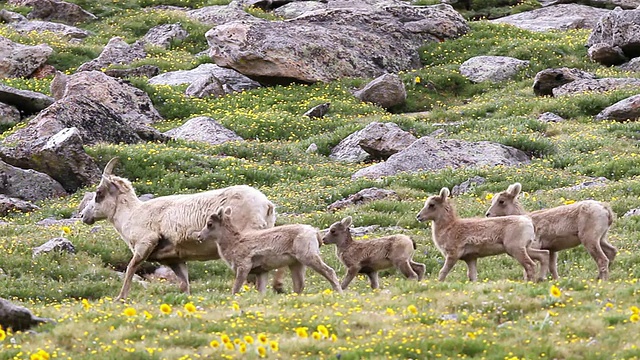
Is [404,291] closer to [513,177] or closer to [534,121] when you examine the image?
[513,177]

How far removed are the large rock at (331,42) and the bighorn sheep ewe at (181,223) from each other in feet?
77.6

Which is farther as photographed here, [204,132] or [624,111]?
[204,132]

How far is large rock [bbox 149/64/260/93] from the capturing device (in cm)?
4269

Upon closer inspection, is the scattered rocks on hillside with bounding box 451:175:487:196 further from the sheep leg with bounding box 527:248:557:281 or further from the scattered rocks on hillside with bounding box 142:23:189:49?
the scattered rocks on hillside with bounding box 142:23:189:49

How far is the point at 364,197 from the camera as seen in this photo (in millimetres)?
26375

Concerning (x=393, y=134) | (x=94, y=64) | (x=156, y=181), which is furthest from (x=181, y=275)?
(x=94, y=64)

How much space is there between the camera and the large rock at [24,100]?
122 ft

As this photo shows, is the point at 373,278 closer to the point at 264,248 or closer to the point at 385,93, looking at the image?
the point at 264,248

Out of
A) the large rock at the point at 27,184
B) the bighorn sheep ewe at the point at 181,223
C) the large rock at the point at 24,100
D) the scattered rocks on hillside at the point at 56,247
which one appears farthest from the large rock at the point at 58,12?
the bighorn sheep ewe at the point at 181,223

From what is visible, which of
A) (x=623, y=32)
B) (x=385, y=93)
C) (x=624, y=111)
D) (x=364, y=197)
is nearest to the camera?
(x=364, y=197)

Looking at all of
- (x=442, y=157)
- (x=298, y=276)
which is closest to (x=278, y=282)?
(x=298, y=276)

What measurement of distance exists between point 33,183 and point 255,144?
7674 mm

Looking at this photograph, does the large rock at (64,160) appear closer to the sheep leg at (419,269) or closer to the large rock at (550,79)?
the sheep leg at (419,269)

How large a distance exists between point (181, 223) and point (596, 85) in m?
25.0
